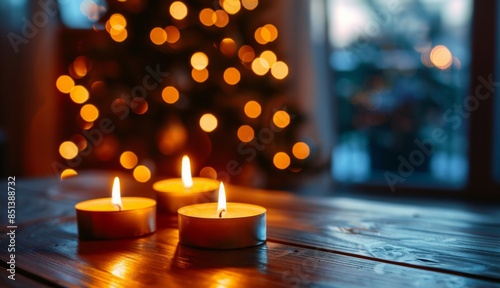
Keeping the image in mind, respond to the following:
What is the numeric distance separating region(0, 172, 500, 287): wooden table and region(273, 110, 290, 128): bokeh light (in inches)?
67.9

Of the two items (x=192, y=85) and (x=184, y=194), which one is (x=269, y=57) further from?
(x=184, y=194)

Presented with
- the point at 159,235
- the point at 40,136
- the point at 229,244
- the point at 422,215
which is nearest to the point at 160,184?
the point at 159,235

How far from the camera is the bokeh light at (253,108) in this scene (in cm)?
273

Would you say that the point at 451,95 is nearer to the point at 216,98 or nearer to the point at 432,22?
the point at 432,22

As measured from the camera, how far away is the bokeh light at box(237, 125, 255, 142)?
2.71 m

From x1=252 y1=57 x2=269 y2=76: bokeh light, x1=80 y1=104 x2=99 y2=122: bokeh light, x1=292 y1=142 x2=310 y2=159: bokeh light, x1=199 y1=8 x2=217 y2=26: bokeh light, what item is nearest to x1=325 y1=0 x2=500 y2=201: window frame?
x1=292 y1=142 x2=310 y2=159: bokeh light

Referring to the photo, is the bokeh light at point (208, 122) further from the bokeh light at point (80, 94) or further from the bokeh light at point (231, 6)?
the bokeh light at point (80, 94)

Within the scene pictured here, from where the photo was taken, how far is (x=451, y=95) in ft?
10.9

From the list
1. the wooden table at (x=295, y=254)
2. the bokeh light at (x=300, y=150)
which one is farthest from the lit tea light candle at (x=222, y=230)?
the bokeh light at (x=300, y=150)

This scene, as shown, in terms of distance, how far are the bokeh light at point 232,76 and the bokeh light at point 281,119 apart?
275 millimetres

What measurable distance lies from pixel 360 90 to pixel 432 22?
591 millimetres

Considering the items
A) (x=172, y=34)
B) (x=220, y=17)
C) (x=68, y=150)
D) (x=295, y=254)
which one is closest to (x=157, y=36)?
(x=172, y=34)

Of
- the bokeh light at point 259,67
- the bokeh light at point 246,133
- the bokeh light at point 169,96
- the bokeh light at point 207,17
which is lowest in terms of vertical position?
the bokeh light at point 246,133

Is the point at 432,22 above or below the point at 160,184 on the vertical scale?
above
